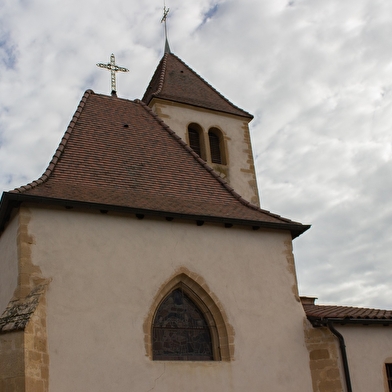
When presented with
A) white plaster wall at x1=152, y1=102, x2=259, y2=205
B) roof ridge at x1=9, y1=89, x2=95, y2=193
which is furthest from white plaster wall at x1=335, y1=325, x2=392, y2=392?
white plaster wall at x1=152, y1=102, x2=259, y2=205

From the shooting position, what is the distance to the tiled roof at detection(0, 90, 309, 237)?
33.1 ft

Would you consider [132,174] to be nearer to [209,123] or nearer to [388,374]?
[388,374]

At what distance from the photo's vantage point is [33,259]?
29.4ft

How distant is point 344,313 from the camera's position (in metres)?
11.0

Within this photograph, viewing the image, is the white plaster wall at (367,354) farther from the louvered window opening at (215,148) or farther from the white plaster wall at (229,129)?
the louvered window opening at (215,148)

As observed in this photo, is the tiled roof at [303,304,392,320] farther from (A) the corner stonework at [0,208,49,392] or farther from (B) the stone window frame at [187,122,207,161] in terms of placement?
(B) the stone window frame at [187,122,207,161]

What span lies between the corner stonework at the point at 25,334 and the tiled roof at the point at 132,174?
3.98ft

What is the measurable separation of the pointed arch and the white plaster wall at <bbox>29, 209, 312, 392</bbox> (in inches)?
5.5

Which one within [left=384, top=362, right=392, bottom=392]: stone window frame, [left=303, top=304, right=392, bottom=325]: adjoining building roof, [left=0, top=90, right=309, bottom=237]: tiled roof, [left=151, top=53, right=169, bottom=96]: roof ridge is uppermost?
[left=151, top=53, right=169, bottom=96]: roof ridge

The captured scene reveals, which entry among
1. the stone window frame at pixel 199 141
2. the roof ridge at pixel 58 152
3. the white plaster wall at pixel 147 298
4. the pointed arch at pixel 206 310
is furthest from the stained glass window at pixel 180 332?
the stone window frame at pixel 199 141

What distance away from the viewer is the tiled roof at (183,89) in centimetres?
1830

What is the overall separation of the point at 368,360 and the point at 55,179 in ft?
21.8

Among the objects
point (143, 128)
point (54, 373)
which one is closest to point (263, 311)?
point (54, 373)

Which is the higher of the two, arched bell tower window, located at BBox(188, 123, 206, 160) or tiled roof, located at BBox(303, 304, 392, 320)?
arched bell tower window, located at BBox(188, 123, 206, 160)
